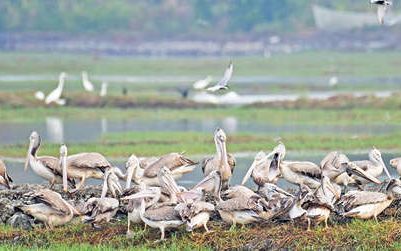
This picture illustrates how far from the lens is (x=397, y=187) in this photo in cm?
1472

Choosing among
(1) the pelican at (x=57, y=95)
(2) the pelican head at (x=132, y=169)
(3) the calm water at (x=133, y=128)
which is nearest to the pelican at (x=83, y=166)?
(2) the pelican head at (x=132, y=169)

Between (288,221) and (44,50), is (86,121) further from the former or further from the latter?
(44,50)

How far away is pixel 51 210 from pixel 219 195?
1.81 meters

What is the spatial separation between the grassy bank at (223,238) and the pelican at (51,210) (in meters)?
0.10

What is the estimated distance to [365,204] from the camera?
1413 cm

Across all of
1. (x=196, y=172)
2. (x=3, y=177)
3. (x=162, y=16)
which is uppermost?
(x=3, y=177)

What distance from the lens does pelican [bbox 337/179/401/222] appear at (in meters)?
14.1

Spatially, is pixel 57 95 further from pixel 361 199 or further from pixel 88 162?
pixel 361 199

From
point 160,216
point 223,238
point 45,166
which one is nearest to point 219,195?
point 223,238

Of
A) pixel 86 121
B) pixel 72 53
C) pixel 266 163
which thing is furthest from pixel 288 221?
pixel 72 53

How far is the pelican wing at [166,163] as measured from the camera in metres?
16.2

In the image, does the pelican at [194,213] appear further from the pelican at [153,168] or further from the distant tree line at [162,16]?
the distant tree line at [162,16]

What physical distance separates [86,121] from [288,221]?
19.0m

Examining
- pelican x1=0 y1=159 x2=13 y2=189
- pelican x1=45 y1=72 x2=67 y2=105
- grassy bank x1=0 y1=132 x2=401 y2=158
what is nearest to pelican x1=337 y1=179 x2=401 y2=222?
pelican x1=0 y1=159 x2=13 y2=189
